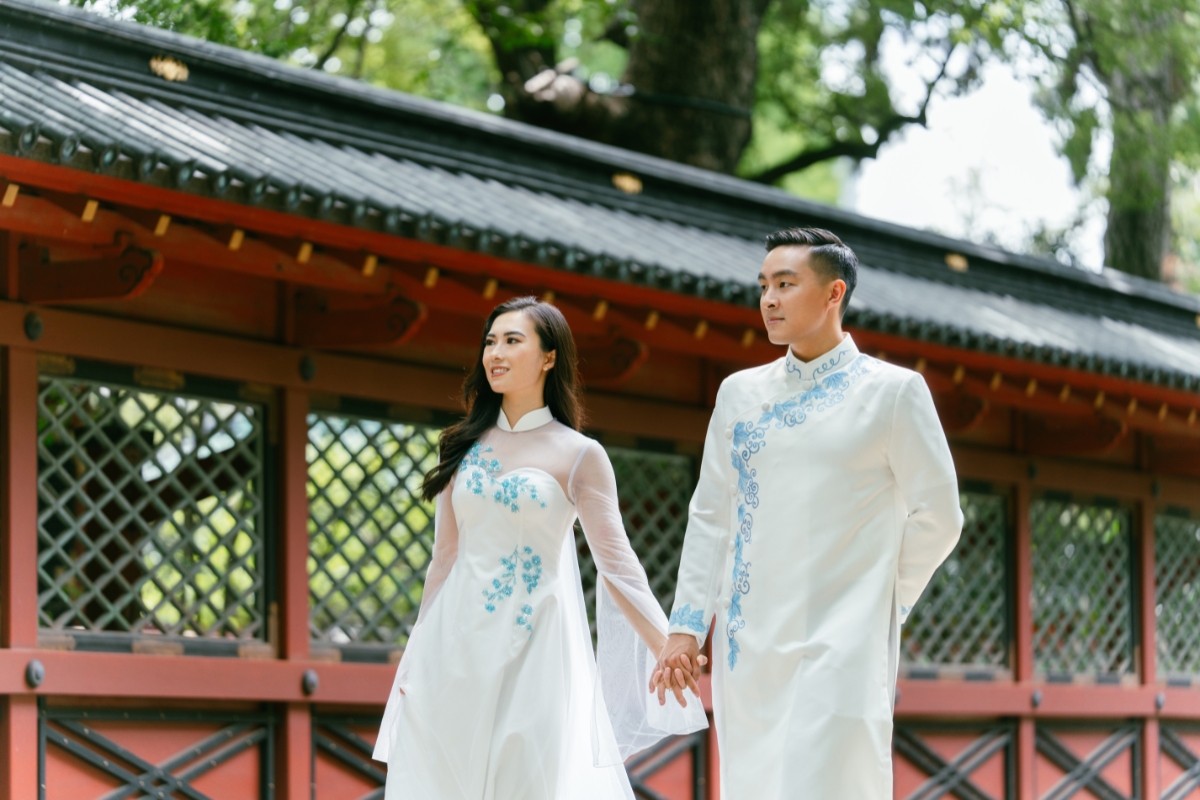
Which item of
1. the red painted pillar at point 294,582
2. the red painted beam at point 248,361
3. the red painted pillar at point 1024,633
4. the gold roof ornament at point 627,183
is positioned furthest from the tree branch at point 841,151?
the red painted pillar at point 294,582

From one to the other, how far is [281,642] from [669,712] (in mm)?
2359

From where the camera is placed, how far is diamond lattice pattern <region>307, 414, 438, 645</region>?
630cm

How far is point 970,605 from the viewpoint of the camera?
29.0 feet

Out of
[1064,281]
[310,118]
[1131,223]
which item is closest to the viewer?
[310,118]

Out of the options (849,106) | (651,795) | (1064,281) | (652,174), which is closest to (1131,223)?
(849,106)

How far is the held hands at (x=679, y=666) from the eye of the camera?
12.0 feet

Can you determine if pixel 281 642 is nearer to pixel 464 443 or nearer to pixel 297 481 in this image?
pixel 297 481

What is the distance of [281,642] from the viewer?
6.06 metres

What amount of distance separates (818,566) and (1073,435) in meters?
6.09

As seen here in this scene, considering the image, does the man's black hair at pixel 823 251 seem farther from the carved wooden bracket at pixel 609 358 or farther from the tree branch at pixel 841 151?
the tree branch at pixel 841 151

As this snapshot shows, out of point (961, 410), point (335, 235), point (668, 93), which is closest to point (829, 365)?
point (335, 235)

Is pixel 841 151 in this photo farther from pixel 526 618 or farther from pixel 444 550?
pixel 526 618

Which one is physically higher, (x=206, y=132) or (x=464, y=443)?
(x=206, y=132)

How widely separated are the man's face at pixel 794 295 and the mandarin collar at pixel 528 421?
2.54 feet
